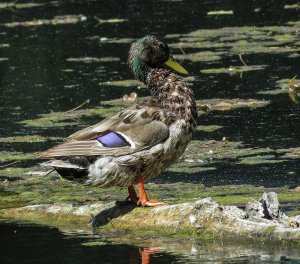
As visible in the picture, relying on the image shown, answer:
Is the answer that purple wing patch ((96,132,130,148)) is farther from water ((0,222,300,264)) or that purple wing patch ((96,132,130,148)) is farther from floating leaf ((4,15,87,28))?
floating leaf ((4,15,87,28))

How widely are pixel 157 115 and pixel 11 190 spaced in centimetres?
182

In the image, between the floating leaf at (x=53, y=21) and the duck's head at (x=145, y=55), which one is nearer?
the duck's head at (x=145, y=55)

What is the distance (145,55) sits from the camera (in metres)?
8.60

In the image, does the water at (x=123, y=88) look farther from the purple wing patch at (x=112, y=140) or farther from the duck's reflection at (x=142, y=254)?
the purple wing patch at (x=112, y=140)

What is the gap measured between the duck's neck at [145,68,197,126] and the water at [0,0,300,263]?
1.05 m

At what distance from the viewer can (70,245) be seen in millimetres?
7574

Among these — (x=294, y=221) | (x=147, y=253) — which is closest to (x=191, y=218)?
(x=147, y=253)

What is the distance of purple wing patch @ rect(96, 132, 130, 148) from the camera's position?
26.1ft

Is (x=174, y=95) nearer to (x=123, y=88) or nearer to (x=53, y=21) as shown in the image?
(x=123, y=88)

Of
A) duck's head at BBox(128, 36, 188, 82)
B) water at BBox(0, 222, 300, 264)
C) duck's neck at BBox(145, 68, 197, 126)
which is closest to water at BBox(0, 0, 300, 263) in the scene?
water at BBox(0, 222, 300, 264)

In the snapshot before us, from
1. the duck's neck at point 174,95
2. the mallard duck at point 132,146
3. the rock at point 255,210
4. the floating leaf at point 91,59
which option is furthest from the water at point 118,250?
the floating leaf at point 91,59

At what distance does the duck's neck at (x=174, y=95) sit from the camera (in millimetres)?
8102

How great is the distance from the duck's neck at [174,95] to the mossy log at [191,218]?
72 cm

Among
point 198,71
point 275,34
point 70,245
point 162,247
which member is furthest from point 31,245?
point 275,34
